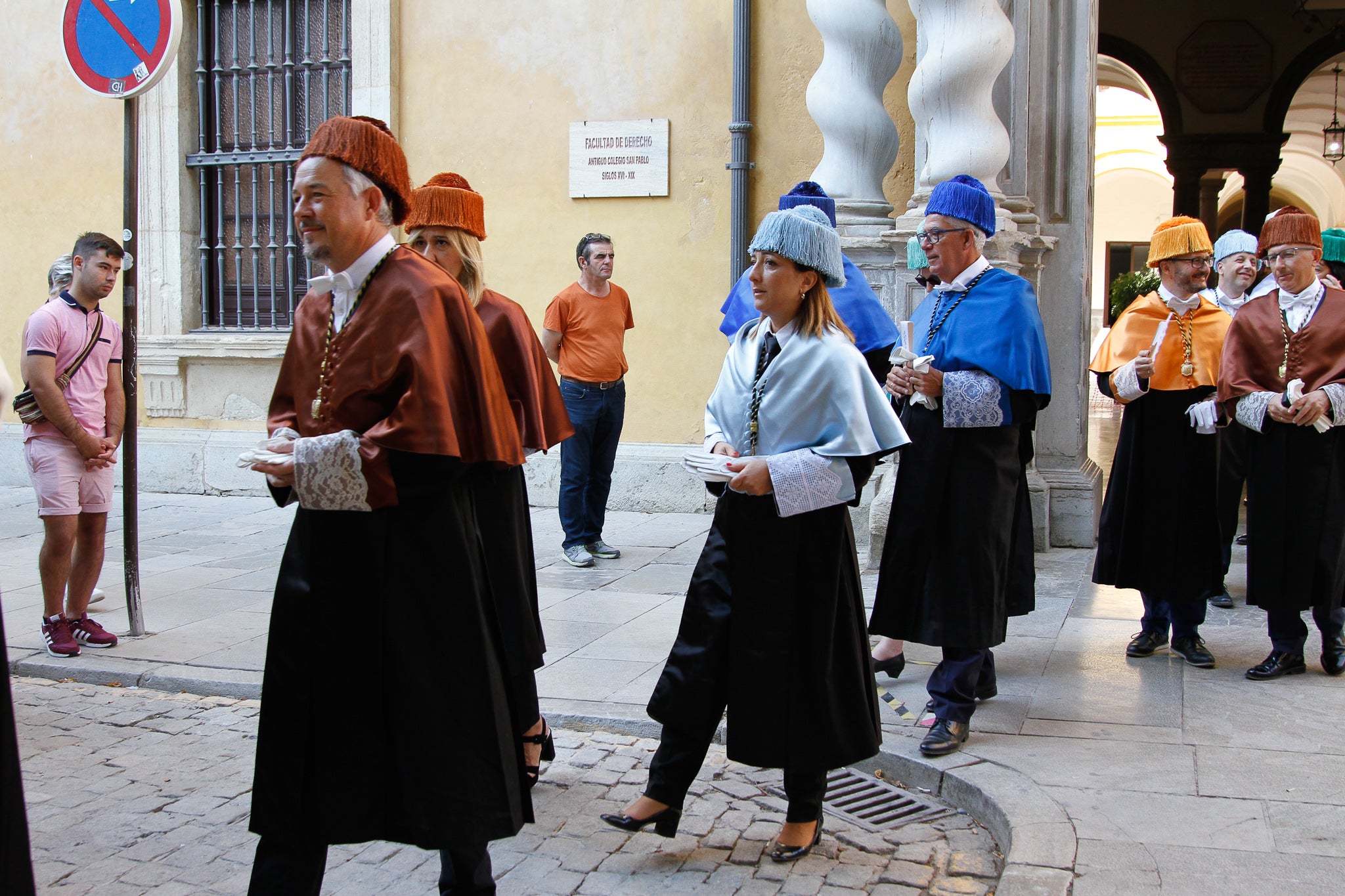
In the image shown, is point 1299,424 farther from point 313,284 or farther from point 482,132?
point 482,132

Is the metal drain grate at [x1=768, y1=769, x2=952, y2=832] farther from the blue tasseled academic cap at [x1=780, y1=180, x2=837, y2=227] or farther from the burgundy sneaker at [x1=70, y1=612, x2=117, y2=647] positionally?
the burgundy sneaker at [x1=70, y1=612, x2=117, y2=647]

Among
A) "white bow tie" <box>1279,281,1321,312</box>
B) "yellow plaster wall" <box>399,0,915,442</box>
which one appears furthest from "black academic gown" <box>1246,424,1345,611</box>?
"yellow plaster wall" <box>399,0,915,442</box>

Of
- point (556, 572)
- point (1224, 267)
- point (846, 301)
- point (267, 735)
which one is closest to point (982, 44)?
point (1224, 267)

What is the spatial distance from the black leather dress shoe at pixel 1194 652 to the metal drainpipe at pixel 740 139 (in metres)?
4.41

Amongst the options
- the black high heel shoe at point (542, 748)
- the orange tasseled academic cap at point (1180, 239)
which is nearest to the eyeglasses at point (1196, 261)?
the orange tasseled academic cap at point (1180, 239)

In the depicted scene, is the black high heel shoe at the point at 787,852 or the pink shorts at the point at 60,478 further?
the pink shorts at the point at 60,478

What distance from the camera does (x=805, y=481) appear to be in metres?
3.38

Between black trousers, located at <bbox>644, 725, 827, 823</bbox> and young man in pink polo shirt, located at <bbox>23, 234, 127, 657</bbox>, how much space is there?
337cm

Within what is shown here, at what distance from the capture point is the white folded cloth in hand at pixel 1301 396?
16.4 ft

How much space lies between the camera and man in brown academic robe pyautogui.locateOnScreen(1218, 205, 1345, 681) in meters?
5.07

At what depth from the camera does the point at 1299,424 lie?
509cm

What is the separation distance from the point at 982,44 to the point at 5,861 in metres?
6.82

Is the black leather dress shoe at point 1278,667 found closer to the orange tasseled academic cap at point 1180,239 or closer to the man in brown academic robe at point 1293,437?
the man in brown academic robe at point 1293,437

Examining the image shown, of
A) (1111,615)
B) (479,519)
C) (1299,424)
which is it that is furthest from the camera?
(1111,615)
